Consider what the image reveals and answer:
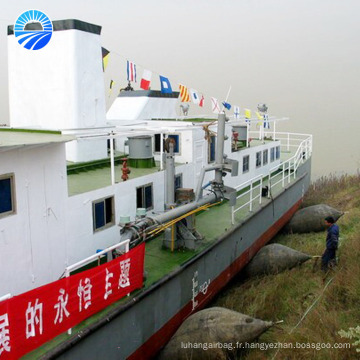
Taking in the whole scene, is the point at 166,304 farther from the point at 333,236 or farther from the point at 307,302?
the point at 333,236

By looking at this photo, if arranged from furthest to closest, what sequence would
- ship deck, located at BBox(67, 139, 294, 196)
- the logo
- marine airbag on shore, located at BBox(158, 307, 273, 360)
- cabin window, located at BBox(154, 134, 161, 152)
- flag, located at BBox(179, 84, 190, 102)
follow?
flag, located at BBox(179, 84, 190, 102), cabin window, located at BBox(154, 134, 161, 152), the logo, ship deck, located at BBox(67, 139, 294, 196), marine airbag on shore, located at BBox(158, 307, 273, 360)

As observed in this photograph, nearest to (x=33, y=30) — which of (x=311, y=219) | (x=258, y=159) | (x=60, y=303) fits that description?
(x=60, y=303)

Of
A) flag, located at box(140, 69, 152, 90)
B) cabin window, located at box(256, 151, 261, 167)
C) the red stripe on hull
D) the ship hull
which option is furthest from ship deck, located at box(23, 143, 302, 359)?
flag, located at box(140, 69, 152, 90)

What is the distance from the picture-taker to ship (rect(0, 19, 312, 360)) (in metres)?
6.04

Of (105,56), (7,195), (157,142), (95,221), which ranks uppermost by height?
(105,56)

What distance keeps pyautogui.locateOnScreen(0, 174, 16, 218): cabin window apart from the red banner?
4.67ft

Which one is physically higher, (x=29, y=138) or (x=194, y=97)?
(x=194, y=97)

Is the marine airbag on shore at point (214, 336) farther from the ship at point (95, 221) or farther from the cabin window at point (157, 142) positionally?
the cabin window at point (157, 142)

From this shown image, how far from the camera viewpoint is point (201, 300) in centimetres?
929

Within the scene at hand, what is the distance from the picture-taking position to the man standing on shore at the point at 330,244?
9.93m

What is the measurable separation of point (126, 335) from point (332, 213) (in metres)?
10.3

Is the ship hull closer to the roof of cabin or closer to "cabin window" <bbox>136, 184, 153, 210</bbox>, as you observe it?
"cabin window" <bbox>136, 184, 153, 210</bbox>

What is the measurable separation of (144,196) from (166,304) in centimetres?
257

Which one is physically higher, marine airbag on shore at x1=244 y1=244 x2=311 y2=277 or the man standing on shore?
the man standing on shore
